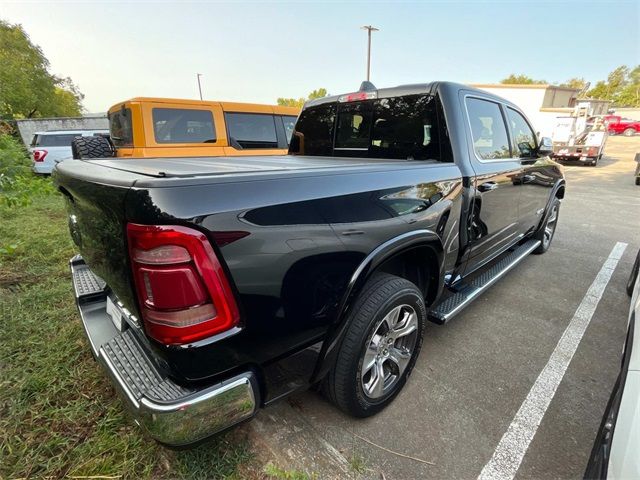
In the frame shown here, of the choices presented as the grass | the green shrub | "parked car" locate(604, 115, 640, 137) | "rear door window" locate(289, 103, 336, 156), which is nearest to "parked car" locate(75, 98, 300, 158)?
the green shrub

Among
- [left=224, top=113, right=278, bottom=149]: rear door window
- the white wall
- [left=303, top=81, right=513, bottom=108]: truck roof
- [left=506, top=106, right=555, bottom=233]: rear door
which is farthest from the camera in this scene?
the white wall

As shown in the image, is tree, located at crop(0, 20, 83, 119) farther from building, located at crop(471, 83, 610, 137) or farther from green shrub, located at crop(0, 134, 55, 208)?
building, located at crop(471, 83, 610, 137)

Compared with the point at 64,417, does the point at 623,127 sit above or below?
above

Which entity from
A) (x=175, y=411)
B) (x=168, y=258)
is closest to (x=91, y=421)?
(x=175, y=411)

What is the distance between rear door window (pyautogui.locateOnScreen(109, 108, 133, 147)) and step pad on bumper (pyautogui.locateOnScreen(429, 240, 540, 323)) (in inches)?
227

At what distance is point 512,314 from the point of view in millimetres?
3256

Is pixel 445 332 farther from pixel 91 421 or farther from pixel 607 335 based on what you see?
pixel 91 421

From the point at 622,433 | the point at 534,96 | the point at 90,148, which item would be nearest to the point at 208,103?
the point at 90,148

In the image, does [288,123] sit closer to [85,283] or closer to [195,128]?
[195,128]

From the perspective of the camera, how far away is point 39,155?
10.3 meters

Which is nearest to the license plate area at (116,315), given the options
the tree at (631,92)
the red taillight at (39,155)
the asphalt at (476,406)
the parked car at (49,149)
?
the asphalt at (476,406)

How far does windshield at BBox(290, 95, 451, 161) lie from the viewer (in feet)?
8.41

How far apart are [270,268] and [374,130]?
210 centimetres

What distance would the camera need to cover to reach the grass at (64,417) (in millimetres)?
1682
